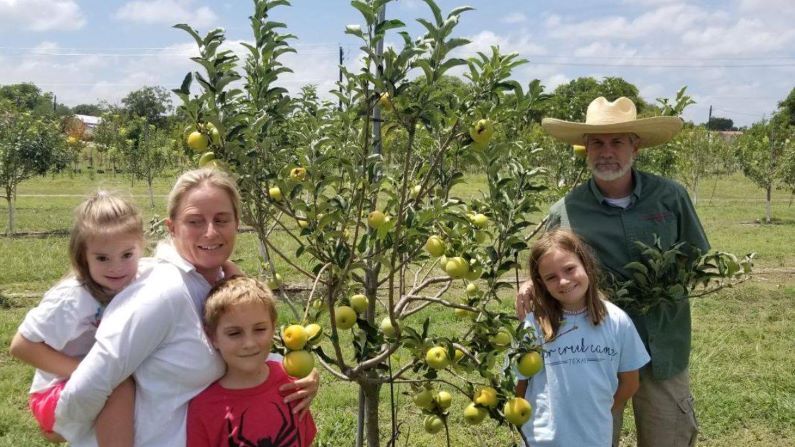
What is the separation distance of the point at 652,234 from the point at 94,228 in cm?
189

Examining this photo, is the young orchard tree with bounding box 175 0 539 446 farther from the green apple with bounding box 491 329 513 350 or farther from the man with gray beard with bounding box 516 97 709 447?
the man with gray beard with bounding box 516 97 709 447

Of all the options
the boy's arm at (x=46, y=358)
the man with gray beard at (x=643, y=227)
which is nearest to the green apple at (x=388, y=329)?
the man with gray beard at (x=643, y=227)

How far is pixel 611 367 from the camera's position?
7.22ft

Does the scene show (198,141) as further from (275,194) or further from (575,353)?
(575,353)

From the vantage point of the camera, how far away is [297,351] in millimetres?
1663

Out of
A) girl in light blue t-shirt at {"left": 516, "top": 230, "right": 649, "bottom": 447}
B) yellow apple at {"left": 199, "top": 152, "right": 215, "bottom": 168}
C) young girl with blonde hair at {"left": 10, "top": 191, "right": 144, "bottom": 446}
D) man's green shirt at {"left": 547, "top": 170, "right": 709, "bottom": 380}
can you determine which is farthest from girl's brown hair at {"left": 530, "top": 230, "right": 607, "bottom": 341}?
young girl with blonde hair at {"left": 10, "top": 191, "right": 144, "bottom": 446}

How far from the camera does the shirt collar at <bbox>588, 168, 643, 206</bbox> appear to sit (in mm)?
2488

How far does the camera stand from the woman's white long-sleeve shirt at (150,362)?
1.43 meters

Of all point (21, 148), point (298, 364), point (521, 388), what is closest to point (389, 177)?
point (298, 364)

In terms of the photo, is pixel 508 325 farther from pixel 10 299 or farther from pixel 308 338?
pixel 10 299

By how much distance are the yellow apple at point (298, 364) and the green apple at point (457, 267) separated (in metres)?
0.47

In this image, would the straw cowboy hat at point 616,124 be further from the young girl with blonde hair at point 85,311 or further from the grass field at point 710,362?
the young girl with blonde hair at point 85,311

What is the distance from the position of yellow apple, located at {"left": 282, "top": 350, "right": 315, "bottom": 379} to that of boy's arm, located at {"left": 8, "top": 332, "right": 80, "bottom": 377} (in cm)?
49

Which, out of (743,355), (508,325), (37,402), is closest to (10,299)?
(37,402)
